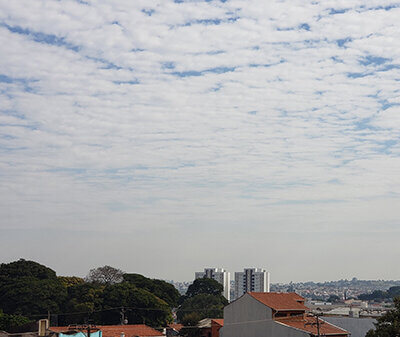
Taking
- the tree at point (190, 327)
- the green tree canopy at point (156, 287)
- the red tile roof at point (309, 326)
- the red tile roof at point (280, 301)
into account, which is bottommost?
the tree at point (190, 327)

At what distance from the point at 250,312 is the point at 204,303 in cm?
5058

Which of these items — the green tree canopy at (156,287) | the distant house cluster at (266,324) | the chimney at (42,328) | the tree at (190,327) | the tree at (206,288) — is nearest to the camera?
the distant house cluster at (266,324)

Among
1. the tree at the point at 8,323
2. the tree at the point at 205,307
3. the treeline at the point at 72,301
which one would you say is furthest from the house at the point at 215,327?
the tree at the point at 205,307

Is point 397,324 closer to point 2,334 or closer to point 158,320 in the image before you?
point 2,334

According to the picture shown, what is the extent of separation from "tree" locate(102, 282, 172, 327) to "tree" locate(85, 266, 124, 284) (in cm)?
1974

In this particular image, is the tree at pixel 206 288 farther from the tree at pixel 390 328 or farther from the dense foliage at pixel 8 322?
the tree at pixel 390 328

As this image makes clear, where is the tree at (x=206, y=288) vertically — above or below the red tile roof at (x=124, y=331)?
above

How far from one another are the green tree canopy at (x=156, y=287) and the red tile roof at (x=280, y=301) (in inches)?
1409

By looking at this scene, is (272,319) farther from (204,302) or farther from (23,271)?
(204,302)

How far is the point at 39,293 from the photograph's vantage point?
82938mm

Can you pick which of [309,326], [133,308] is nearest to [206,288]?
[133,308]

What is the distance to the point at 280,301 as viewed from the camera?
5944 centimetres

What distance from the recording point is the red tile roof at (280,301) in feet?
189

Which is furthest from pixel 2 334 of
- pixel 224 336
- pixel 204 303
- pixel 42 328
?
pixel 204 303
